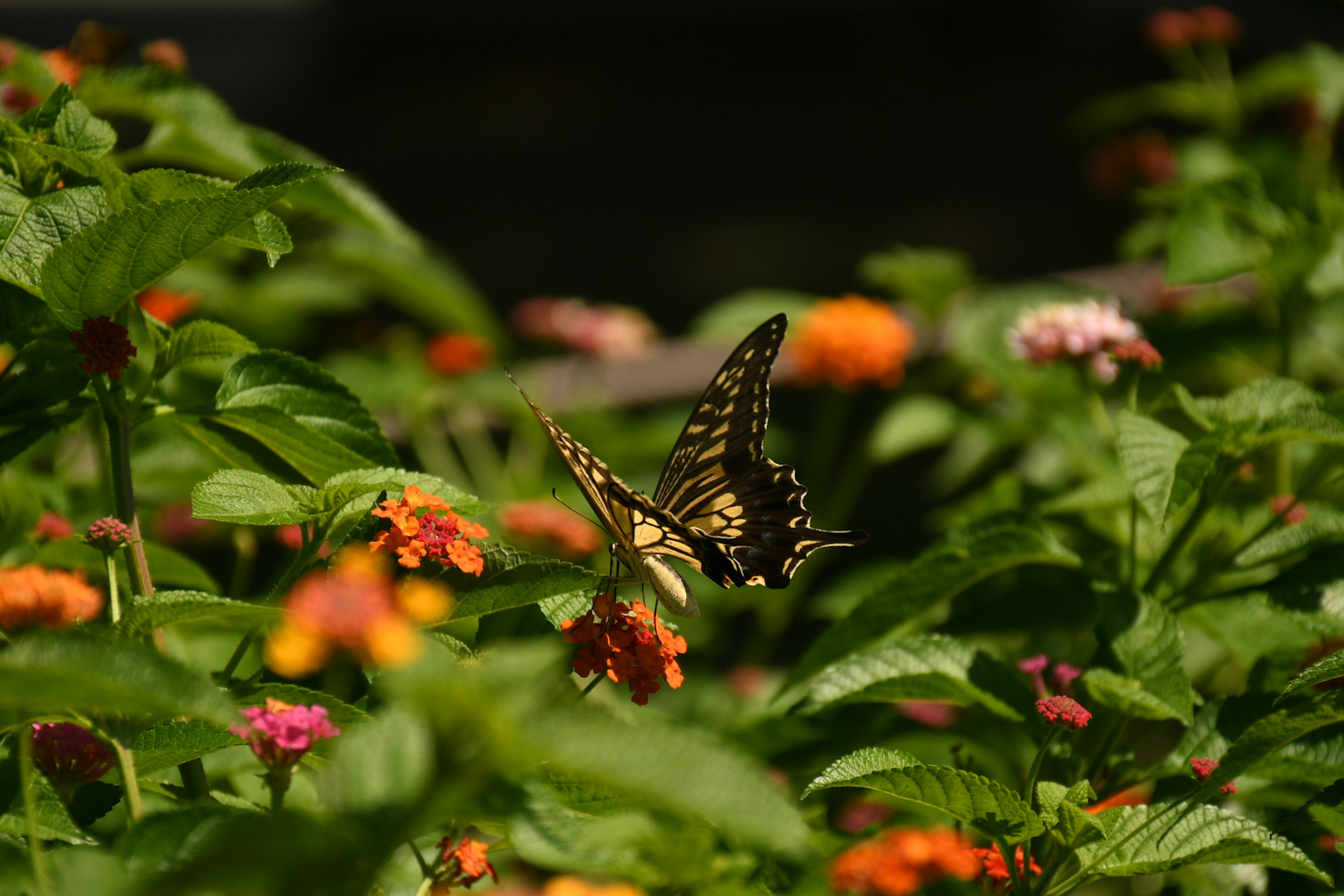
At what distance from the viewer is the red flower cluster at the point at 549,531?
75.5 inches

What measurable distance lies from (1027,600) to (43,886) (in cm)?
133

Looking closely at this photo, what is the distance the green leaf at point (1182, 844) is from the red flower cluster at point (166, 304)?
4.99ft

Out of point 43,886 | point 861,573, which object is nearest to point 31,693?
point 43,886

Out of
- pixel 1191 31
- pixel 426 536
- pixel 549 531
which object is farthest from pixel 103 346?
pixel 1191 31

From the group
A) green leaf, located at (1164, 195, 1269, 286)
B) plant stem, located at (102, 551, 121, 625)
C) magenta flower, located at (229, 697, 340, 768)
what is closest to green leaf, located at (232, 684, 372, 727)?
magenta flower, located at (229, 697, 340, 768)

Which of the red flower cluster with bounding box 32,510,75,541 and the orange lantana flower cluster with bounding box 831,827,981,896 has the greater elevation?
the red flower cluster with bounding box 32,510,75,541

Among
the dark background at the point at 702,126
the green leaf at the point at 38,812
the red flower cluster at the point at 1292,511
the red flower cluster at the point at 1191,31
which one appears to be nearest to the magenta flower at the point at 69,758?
the green leaf at the point at 38,812

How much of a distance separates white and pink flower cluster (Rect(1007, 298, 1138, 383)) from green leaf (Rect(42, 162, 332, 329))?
1.23 meters

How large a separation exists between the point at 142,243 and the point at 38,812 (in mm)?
511

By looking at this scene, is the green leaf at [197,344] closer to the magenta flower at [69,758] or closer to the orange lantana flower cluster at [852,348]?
the magenta flower at [69,758]

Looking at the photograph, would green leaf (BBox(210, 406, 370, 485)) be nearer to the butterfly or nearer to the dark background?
the butterfly

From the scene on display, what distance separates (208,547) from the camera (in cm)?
231

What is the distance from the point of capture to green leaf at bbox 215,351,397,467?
1.22 m

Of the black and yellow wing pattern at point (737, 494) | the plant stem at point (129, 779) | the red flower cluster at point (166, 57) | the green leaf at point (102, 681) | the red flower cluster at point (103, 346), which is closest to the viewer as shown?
the green leaf at point (102, 681)
